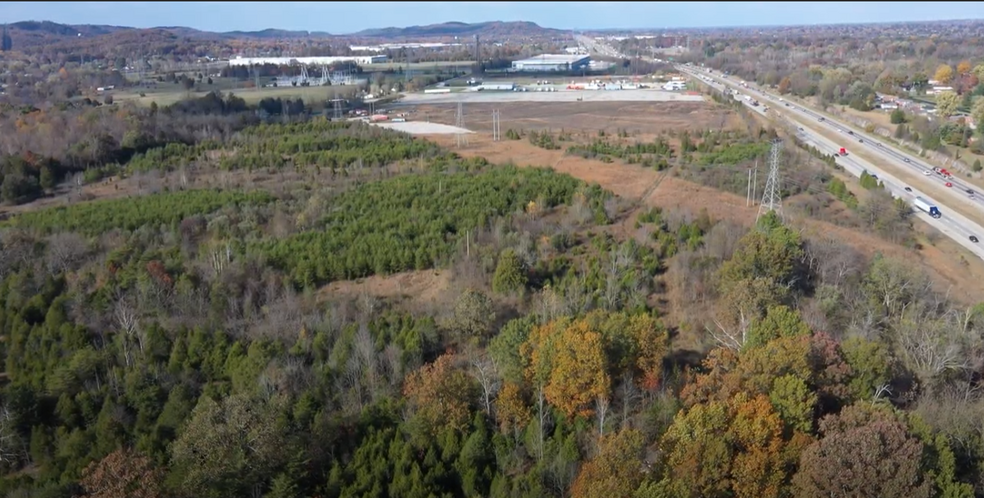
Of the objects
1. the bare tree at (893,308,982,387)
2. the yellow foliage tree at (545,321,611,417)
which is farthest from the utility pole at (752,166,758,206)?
the yellow foliage tree at (545,321,611,417)

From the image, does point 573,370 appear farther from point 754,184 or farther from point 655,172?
point 655,172

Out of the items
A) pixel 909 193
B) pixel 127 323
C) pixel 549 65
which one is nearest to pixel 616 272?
pixel 127 323

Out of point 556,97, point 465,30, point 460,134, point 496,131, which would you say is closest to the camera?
point 460,134

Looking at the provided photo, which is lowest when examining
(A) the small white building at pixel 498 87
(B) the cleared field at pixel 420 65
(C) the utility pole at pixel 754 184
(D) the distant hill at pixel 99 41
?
(C) the utility pole at pixel 754 184

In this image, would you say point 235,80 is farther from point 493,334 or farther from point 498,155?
point 493,334

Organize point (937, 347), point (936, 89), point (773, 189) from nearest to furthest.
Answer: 1. point (937, 347)
2. point (773, 189)
3. point (936, 89)

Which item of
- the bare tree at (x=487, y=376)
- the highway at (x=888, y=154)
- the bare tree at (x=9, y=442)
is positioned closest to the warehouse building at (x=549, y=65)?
the highway at (x=888, y=154)

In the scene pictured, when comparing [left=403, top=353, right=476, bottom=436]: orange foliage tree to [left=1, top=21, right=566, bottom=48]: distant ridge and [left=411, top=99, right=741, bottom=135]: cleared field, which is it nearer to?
[left=411, top=99, right=741, bottom=135]: cleared field

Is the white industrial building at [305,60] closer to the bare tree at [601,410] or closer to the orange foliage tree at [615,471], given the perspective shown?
the bare tree at [601,410]
